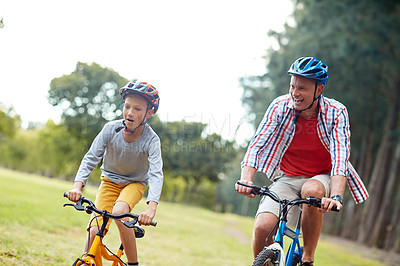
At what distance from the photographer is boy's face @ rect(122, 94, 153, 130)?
157 inches

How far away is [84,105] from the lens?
74.6 feet

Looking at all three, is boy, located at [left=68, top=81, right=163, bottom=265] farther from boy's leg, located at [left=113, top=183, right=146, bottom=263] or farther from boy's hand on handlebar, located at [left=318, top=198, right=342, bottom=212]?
boy's hand on handlebar, located at [left=318, top=198, right=342, bottom=212]

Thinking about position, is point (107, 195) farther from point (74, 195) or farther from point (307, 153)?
point (307, 153)

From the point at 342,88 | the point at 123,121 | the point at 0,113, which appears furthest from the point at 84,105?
the point at 0,113

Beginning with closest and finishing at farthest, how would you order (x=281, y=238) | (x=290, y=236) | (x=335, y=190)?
1. (x=281, y=238)
2. (x=335, y=190)
3. (x=290, y=236)

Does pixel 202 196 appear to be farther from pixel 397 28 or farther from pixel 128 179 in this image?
pixel 128 179

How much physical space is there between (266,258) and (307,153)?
1303 mm

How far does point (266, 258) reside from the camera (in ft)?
10.7

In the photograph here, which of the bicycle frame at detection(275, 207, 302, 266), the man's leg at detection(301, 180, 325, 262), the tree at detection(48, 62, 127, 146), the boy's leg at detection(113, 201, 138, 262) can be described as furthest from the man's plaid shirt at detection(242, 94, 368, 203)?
the tree at detection(48, 62, 127, 146)

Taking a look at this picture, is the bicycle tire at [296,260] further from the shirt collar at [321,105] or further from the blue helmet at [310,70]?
the blue helmet at [310,70]

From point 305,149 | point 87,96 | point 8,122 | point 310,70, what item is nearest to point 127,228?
point 305,149

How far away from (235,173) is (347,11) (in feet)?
131

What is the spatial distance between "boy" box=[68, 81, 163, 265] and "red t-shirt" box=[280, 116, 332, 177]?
1313mm

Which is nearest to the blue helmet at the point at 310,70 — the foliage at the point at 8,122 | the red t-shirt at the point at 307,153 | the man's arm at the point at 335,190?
the red t-shirt at the point at 307,153
